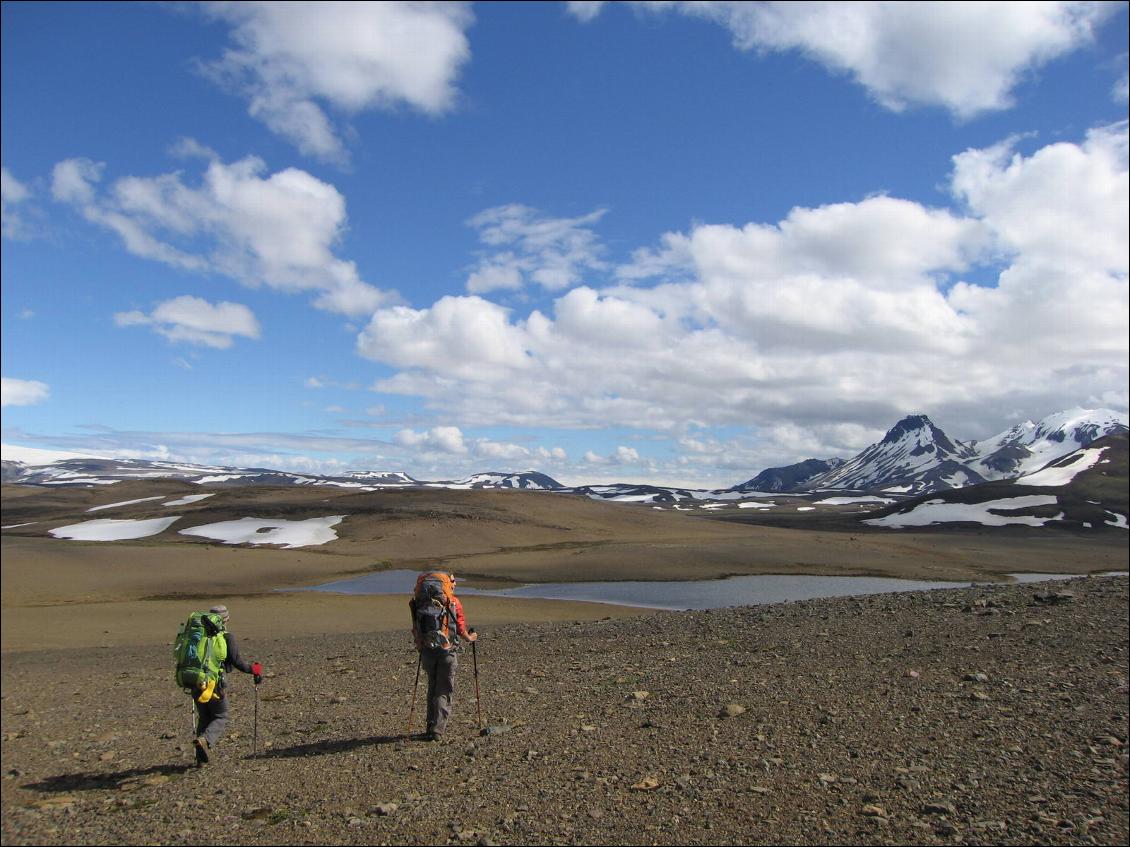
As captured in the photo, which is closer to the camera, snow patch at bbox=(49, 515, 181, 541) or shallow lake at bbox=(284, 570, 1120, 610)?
shallow lake at bbox=(284, 570, 1120, 610)

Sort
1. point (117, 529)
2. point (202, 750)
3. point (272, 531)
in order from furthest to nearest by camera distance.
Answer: point (117, 529) → point (272, 531) → point (202, 750)

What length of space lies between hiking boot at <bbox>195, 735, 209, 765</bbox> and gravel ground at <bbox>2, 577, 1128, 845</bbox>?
0.49ft

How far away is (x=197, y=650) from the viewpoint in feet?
26.6

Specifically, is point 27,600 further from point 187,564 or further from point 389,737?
point 389,737

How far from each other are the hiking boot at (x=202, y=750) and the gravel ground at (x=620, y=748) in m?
0.15

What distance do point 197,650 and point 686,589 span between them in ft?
116

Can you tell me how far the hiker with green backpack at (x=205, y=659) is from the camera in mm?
8070

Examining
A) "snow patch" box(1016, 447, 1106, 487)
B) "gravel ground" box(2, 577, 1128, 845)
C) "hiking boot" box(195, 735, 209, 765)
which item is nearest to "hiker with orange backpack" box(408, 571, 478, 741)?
"gravel ground" box(2, 577, 1128, 845)

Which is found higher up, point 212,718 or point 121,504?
point 212,718

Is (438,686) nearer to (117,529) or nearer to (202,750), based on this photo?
(202,750)

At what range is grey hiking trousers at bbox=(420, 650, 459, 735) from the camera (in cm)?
959

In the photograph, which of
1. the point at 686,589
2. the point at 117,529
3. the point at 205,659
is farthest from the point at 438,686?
the point at 117,529

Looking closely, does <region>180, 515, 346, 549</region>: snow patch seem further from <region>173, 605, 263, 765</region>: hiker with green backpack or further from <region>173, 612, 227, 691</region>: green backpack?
<region>173, 612, 227, 691</region>: green backpack

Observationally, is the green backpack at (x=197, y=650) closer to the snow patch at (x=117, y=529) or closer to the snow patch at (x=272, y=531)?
the snow patch at (x=272, y=531)
